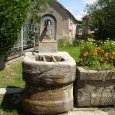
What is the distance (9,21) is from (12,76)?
1.71 metres

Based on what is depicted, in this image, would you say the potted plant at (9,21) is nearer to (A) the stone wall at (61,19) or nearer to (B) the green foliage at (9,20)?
(B) the green foliage at (9,20)

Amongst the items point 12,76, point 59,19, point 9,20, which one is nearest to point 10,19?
point 9,20

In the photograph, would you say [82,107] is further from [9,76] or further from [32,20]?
[32,20]

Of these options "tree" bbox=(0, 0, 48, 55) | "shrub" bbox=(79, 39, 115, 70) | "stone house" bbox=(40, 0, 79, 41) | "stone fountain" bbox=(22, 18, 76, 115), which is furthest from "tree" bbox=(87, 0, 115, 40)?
"stone fountain" bbox=(22, 18, 76, 115)

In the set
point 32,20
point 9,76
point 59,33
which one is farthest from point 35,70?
point 59,33

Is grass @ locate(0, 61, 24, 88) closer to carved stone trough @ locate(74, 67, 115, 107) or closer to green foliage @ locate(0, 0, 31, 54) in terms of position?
green foliage @ locate(0, 0, 31, 54)

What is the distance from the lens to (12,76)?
1028cm

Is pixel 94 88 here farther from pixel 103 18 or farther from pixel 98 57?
pixel 103 18

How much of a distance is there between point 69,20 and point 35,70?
24.0 m

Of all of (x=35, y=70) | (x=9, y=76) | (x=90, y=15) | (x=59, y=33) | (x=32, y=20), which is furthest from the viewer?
(x=90, y=15)

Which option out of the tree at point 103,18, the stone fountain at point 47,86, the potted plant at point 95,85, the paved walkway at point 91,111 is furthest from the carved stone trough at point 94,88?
the tree at point 103,18

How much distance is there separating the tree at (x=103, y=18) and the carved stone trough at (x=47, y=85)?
22935mm

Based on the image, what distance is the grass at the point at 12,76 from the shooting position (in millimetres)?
9125

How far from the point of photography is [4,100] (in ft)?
24.7
